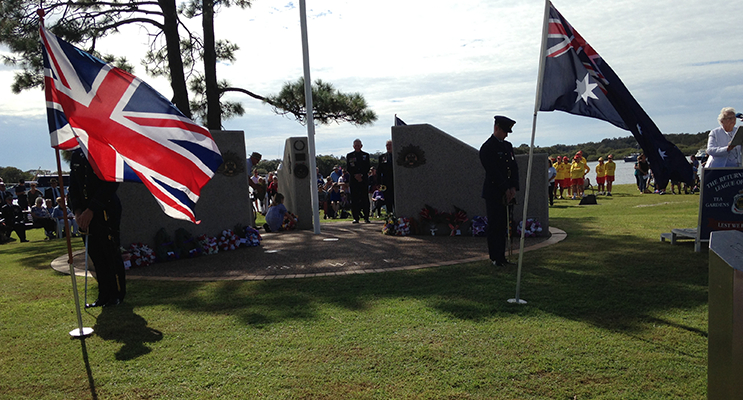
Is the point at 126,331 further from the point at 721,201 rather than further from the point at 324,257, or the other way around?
the point at 721,201

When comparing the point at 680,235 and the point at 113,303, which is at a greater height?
the point at 680,235

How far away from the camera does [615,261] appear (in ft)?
21.6

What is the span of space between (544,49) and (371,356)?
3272 mm

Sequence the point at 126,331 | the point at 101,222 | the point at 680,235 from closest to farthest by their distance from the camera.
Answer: the point at 126,331 < the point at 101,222 < the point at 680,235

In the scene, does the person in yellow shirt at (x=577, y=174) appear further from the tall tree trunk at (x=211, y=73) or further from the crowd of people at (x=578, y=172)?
the tall tree trunk at (x=211, y=73)

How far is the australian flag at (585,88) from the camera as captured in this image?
454cm

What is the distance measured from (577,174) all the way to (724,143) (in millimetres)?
14518

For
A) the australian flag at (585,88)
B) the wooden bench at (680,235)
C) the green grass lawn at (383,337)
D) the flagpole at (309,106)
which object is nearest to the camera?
the green grass lawn at (383,337)

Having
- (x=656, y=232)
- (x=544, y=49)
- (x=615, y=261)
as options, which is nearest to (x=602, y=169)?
(x=656, y=232)

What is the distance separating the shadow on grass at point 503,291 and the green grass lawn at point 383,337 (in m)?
0.03

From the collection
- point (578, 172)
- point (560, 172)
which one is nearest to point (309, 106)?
point (578, 172)

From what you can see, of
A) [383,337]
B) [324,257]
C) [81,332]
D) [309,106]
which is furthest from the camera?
[309,106]

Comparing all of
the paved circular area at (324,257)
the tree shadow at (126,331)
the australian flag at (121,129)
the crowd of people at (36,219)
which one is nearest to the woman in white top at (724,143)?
the paved circular area at (324,257)

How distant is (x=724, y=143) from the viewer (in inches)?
281
